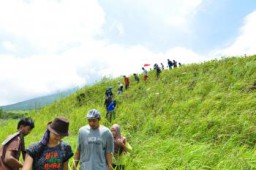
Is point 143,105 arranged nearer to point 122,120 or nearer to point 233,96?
point 122,120

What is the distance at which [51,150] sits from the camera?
343 centimetres

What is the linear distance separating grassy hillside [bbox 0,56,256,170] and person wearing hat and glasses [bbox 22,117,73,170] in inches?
90.4

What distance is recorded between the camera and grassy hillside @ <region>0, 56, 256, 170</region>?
5949 millimetres

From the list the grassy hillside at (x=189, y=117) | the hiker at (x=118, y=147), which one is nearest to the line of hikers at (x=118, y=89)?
the grassy hillside at (x=189, y=117)

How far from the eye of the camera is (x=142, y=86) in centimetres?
1830

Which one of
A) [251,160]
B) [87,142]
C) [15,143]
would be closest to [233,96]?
[251,160]

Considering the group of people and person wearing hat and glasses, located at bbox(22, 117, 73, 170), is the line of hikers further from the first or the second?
person wearing hat and glasses, located at bbox(22, 117, 73, 170)

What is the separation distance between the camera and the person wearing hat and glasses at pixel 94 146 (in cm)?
480

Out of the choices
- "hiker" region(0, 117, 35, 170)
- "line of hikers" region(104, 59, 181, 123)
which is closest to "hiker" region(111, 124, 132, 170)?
"hiker" region(0, 117, 35, 170)

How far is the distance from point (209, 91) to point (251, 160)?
785 centimetres

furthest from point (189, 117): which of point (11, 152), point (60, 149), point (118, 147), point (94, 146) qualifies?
point (60, 149)

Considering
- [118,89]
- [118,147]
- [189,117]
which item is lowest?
[118,147]

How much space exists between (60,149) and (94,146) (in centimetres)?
137

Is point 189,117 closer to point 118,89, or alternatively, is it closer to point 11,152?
point 11,152
